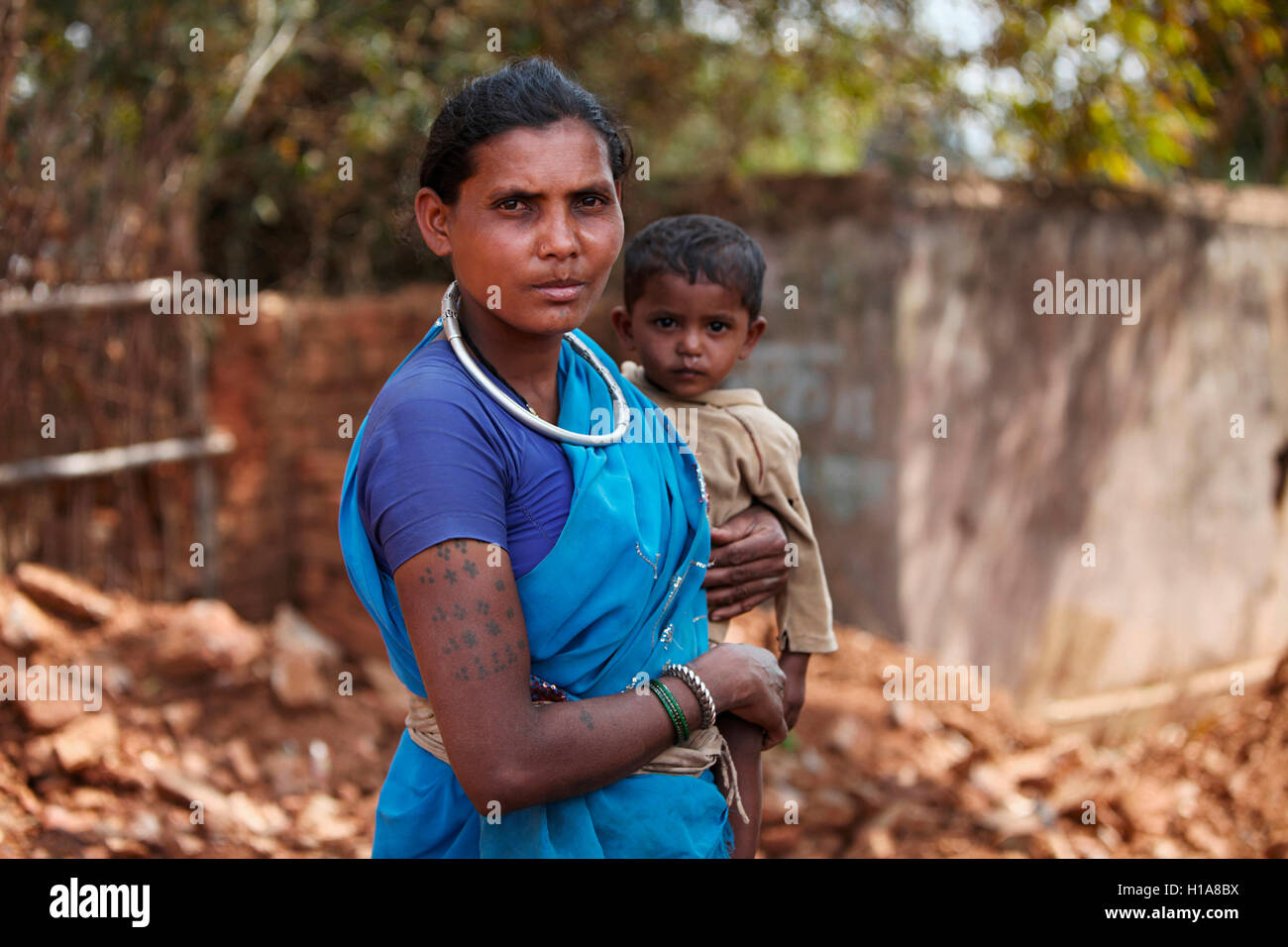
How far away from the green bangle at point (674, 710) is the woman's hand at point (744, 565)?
1.04 ft

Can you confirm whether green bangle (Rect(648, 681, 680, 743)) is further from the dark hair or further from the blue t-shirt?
the dark hair

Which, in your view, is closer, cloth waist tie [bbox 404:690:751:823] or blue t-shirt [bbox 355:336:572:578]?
blue t-shirt [bbox 355:336:572:578]

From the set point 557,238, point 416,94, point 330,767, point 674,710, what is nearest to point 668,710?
point 674,710

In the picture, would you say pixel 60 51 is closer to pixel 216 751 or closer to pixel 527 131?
pixel 216 751

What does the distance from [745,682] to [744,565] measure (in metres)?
0.28

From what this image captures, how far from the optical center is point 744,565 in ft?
6.30

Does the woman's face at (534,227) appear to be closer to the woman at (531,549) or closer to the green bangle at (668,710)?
the woman at (531,549)

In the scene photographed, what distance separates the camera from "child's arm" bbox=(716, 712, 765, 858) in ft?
5.99

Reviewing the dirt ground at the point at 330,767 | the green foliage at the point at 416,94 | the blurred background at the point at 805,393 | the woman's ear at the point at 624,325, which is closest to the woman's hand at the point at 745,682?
the woman's ear at the point at 624,325

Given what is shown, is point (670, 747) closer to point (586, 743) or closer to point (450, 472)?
point (586, 743)

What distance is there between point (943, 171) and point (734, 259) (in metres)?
3.21

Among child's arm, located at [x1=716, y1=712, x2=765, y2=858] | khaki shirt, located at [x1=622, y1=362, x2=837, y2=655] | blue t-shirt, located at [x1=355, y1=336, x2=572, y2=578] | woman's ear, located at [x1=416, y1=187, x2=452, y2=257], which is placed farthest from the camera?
khaki shirt, located at [x1=622, y1=362, x2=837, y2=655]

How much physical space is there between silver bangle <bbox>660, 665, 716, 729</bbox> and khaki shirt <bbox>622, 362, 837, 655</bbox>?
36 centimetres

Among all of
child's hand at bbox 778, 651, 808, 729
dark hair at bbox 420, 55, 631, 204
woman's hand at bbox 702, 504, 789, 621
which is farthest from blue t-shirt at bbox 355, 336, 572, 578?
child's hand at bbox 778, 651, 808, 729
